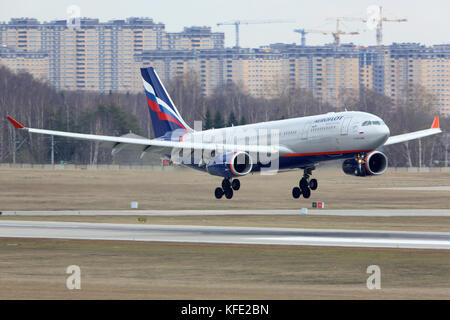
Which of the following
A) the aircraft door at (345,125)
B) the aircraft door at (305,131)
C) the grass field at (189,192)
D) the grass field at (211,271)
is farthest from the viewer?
the grass field at (189,192)

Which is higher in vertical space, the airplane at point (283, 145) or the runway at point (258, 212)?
the airplane at point (283, 145)

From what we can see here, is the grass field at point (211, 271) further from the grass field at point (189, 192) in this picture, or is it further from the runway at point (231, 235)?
the grass field at point (189, 192)

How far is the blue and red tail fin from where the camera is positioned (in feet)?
241

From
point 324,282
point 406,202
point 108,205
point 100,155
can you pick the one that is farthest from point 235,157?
point 100,155

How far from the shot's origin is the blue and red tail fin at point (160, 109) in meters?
73.5

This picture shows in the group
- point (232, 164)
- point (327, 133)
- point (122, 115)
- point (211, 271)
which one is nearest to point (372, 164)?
point (327, 133)

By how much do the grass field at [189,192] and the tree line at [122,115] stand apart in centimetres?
4065

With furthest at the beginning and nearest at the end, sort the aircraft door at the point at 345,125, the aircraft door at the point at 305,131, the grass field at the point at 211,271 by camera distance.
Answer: the aircraft door at the point at 305,131 → the aircraft door at the point at 345,125 → the grass field at the point at 211,271

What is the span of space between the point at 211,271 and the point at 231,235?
13595mm

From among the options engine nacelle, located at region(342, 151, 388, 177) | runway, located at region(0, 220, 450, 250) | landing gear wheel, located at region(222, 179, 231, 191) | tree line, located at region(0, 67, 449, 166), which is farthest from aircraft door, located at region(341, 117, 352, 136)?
tree line, located at region(0, 67, 449, 166)

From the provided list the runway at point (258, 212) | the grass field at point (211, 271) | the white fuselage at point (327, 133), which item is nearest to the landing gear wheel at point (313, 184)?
the runway at point (258, 212)

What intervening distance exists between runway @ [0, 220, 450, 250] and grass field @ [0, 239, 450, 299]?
7.08 feet

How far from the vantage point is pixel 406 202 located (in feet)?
262

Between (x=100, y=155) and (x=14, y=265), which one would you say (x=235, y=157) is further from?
(x=100, y=155)
